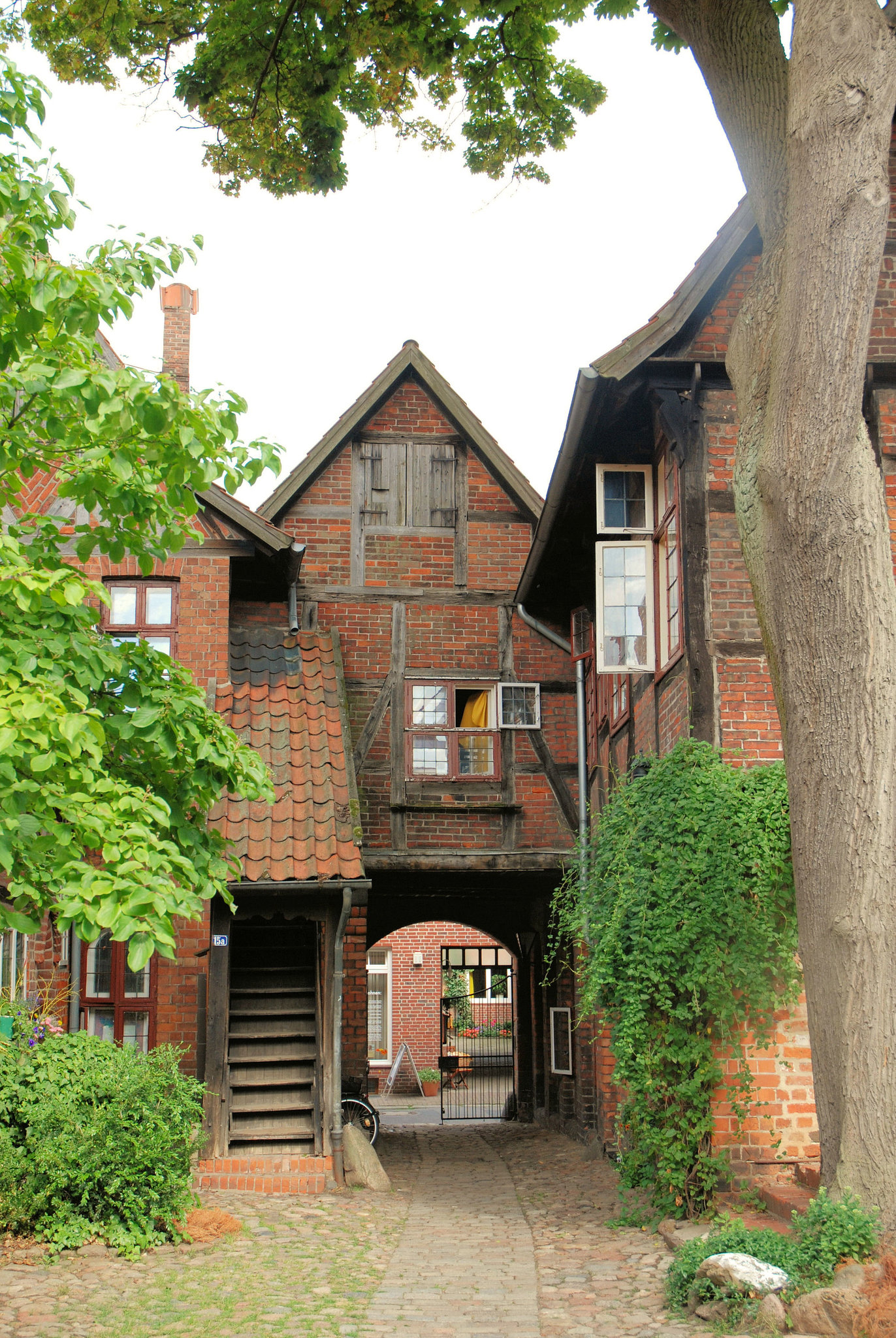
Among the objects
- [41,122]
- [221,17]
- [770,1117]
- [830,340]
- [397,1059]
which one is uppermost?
[221,17]

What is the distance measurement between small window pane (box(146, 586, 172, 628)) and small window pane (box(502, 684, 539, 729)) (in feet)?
12.8

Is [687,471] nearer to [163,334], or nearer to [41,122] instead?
[41,122]

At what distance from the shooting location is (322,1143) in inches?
436

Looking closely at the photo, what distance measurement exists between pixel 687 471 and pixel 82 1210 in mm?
6824

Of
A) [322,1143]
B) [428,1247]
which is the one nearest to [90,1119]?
[428,1247]

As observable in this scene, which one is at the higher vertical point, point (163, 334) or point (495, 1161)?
point (163, 334)

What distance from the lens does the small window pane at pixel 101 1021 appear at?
39.9 feet

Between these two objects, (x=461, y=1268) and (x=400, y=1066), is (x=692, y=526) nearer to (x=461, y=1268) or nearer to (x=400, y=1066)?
(x=461, y=1268)

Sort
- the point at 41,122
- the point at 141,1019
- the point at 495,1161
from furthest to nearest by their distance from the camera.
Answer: the point at 495,1161 < the point at 141,1019 < the point at 41,122

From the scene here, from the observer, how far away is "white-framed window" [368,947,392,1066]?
2583 centimetres

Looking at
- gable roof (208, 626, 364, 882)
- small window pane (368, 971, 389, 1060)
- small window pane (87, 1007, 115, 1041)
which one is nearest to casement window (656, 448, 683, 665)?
gable roof (208, 626, 364, 882)

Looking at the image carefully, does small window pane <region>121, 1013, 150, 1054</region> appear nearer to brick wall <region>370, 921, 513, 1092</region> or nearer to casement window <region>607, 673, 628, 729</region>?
casement window <region>607, 673, 628, 729</region>

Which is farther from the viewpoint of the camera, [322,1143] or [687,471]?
[322,1143]

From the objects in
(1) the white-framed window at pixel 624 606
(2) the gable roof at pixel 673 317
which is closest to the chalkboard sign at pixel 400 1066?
(1) the white-framed window at pixel 624 606
